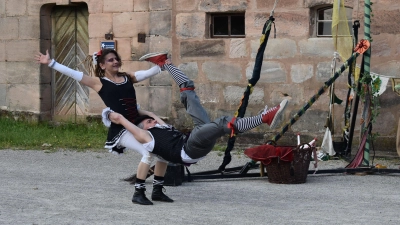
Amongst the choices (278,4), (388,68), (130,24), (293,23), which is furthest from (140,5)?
(388,68)

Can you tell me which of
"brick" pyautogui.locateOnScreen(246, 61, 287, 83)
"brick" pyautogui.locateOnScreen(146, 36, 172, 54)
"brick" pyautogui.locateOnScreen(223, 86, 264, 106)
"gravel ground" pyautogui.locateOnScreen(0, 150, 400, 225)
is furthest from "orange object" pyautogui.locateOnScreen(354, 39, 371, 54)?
"brick" pyautogui.locateOnScreen(146, 36, 172, 54)

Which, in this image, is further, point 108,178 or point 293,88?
point 293,88

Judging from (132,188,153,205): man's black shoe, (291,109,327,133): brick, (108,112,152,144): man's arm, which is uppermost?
(108,112,152,144): man's arm

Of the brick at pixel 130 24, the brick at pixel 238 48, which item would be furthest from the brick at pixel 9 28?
the brick at pixel 238 48

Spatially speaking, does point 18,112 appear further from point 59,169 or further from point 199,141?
point 199,141

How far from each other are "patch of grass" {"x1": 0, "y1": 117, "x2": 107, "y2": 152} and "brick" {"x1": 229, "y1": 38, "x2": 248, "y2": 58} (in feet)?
7.62

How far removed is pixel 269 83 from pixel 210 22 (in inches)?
51.8

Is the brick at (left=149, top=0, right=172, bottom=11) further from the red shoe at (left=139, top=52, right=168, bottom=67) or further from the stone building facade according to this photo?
the red shoe at (left=139, top=52, right=168, bottom=67)

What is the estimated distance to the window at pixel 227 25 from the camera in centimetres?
1289

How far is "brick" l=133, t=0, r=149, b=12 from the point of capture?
1395cm

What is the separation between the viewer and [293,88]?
1238 centimetres

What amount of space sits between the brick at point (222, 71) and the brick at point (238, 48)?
0.49ft

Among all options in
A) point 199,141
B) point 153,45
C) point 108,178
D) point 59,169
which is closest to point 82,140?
point 153,45

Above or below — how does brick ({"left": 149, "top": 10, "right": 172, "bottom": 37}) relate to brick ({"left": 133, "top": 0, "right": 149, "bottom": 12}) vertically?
below
